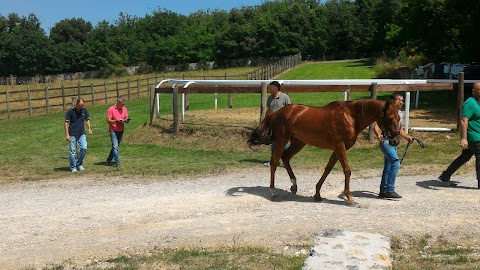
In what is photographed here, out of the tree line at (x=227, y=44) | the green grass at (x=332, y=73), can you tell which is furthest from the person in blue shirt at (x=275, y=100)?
the tree line at (x=227, y=44)

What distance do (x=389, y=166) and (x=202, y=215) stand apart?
3.17 m

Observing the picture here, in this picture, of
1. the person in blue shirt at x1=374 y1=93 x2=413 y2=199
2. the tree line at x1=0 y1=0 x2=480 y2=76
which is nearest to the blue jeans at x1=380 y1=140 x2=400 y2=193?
the person in blue shirt at x1=374 y1=93 x2=413 y2=199

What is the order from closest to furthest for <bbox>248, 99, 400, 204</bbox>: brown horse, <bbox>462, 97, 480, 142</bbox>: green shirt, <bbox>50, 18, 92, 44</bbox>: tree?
<bbox>248, 99, 400, 204</bbox>: brown horse
<bbox>462, 97, 480, 142</bbox>: green shirt
<bbox>50, 18, 92, 44</bbox>: tree

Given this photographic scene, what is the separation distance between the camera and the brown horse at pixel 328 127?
814cm

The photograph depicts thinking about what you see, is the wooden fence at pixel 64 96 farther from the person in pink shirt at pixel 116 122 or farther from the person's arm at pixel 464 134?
the person's arm at pixel 464 134

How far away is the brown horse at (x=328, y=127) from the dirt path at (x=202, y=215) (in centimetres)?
76

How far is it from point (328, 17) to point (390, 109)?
7809cm

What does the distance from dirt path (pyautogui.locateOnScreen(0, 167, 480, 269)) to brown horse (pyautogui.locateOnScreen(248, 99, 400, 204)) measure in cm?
76

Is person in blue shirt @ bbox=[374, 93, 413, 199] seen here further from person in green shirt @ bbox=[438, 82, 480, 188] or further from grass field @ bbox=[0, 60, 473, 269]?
grass field @ bbox=[0, 60, 473, 269]

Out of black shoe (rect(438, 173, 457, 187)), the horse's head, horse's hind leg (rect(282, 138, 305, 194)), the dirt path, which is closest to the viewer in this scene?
the dirt path

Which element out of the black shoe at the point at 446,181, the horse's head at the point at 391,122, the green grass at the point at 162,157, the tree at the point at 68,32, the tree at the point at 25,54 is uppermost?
the tree at the point at 68,32

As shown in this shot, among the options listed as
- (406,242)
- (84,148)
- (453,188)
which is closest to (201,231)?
(406,242)

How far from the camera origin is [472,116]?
30.3 ft

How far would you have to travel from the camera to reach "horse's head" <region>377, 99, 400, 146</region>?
795 centimetres
